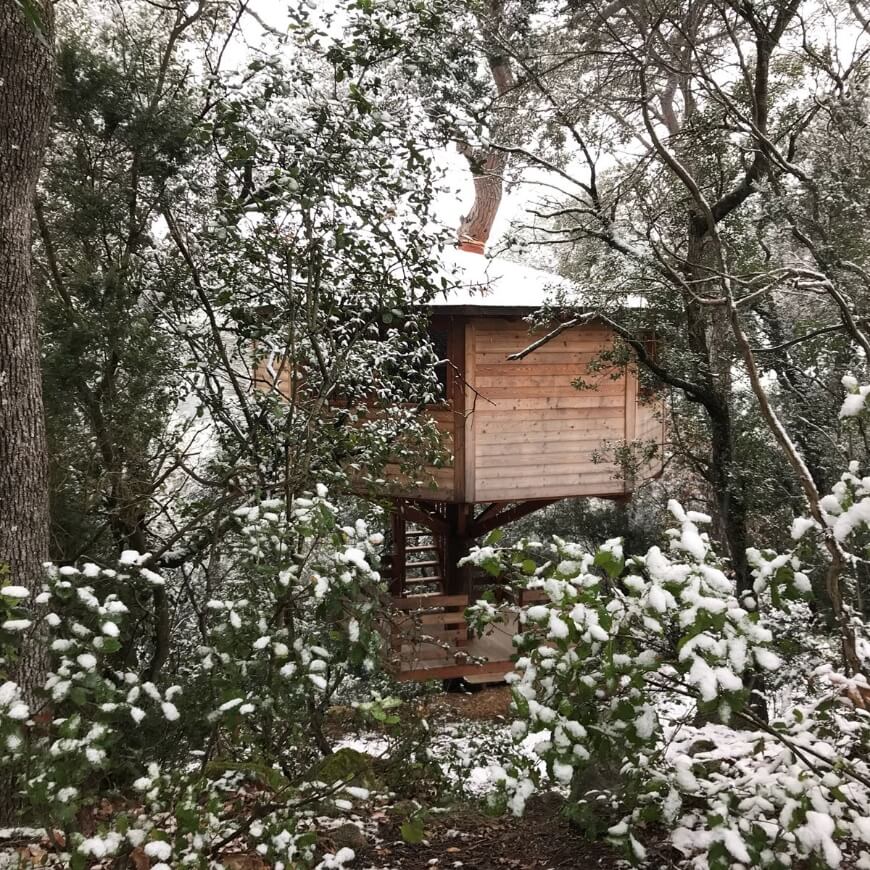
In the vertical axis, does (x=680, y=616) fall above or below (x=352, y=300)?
below

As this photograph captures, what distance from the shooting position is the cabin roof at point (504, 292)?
737cm

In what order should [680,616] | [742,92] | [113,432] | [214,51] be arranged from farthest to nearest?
[742,92] → [214,51] → [113,432] → [680,616]

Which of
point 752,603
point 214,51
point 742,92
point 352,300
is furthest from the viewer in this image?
point 742,92

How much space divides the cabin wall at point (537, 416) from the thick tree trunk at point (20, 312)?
582 centimetres

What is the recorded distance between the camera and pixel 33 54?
354 centimetres

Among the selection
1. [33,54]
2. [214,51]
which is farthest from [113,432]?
[214,51]

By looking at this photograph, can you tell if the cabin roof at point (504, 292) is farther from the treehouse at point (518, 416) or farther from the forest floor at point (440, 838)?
the forest floor at point (440, 838)

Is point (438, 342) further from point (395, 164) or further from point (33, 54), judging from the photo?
point (33, 54)

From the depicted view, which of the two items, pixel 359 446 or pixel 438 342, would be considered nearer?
pixel 359 446

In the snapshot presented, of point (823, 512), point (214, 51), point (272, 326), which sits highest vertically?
point (214, 51)

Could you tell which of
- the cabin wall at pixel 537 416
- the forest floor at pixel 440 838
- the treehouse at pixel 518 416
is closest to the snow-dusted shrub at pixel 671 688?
the forest floor at pixel 440 838

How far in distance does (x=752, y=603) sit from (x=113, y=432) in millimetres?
4166

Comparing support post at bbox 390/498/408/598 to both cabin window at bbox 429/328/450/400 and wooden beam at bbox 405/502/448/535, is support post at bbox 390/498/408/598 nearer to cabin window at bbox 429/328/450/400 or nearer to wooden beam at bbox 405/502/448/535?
wooden beam at bbox 405/502/448/535

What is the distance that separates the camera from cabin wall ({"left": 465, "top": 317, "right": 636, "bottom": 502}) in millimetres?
9055
